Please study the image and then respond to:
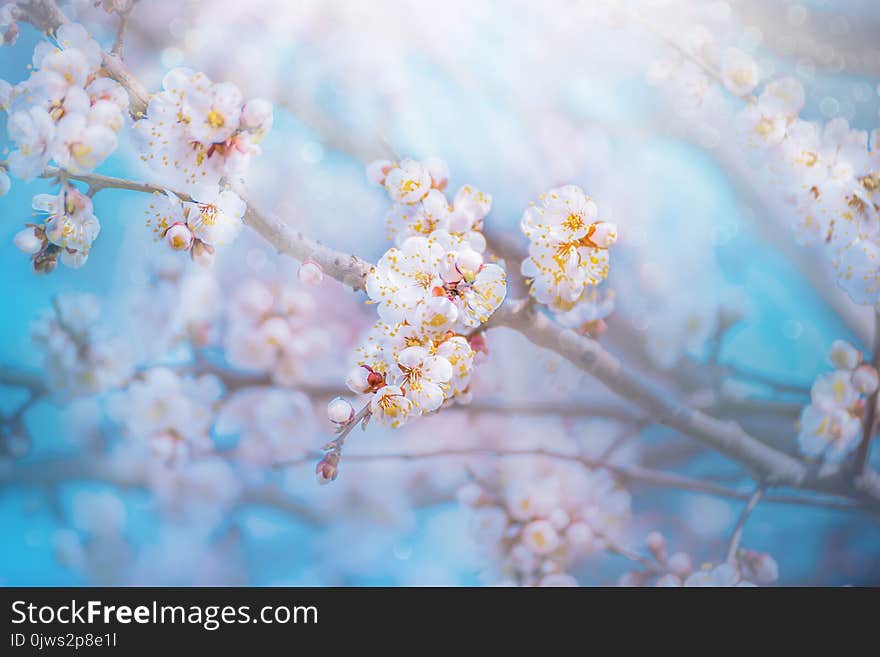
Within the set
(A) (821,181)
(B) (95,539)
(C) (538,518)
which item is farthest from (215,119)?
(A) (821,181)

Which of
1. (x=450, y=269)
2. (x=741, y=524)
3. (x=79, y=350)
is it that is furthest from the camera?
(x=741, y=524)

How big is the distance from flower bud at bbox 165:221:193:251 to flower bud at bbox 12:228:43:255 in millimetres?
239

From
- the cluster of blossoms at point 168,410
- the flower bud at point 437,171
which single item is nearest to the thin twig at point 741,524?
the flower bud at point 437,171

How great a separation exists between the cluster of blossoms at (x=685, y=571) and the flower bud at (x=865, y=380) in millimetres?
435

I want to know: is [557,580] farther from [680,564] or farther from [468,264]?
[468,264]

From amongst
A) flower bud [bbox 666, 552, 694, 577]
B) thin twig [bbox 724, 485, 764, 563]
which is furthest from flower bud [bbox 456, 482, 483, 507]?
thin twig [bbox 724, 485, 764, 563]

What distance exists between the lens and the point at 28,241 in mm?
1127

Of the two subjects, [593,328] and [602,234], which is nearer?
[602,234]

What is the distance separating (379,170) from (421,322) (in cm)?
34

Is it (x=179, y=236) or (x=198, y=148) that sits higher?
(x=198, y=148)

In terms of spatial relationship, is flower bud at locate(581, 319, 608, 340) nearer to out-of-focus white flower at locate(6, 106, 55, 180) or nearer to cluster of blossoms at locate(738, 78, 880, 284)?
cluster of blossoms at locate(738, 78, 880, 284)

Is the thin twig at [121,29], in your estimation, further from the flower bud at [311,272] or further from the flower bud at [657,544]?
the flower bud at [657,544]

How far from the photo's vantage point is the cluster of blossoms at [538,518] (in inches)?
50.8
